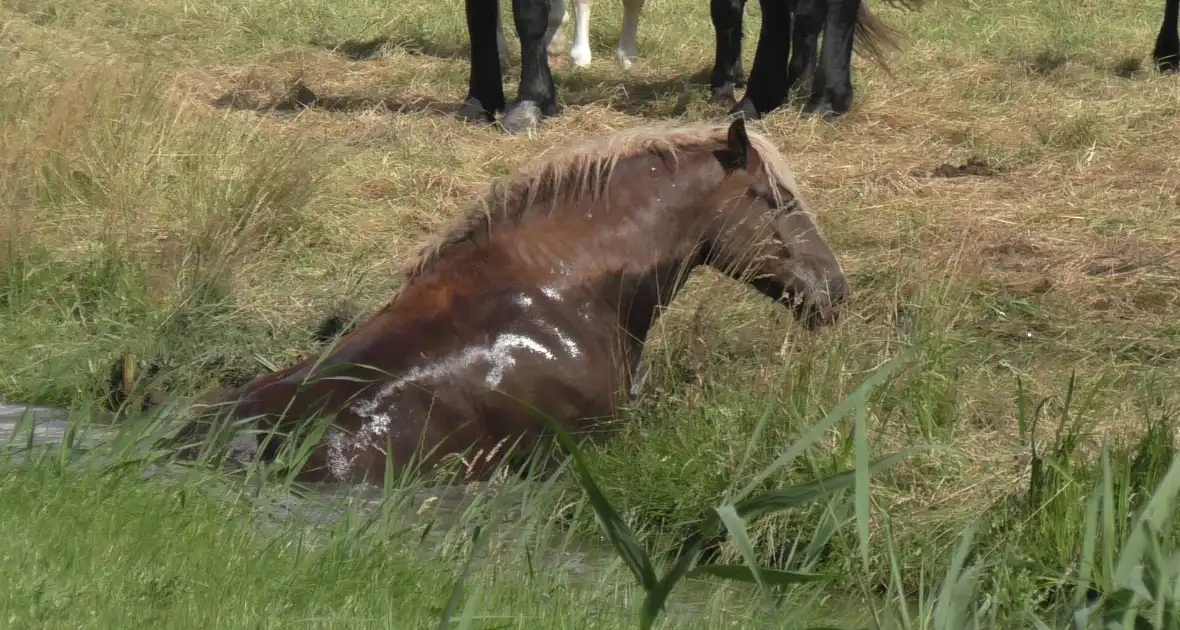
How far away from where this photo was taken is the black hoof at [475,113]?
9.33 m

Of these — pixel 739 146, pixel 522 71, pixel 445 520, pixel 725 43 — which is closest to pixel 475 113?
pixel 522 71

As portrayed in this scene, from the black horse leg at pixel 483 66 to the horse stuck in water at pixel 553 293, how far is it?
4.04 metres

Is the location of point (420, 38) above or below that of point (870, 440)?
below

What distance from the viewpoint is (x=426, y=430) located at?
473cm

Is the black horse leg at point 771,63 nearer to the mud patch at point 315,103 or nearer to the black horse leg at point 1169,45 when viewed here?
the mud patch at point 315,103

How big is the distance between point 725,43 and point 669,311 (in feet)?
15.4

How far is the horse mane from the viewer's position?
5141mm

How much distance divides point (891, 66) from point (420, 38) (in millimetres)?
3514

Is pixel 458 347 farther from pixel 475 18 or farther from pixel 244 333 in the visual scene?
pixel 475 18

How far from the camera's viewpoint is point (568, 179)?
5223 mm

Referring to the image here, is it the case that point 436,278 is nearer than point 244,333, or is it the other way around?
point 436,278

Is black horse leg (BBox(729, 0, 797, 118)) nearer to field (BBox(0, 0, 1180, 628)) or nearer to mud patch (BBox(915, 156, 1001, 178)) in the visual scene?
field (BBox(0, 0, 1180, 628))

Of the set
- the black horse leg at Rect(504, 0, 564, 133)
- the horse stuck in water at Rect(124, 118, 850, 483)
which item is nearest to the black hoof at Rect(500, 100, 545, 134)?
the black horse leg at Rect(504, 0, 564, 133)

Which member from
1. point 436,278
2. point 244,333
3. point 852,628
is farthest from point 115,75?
point 852,628
